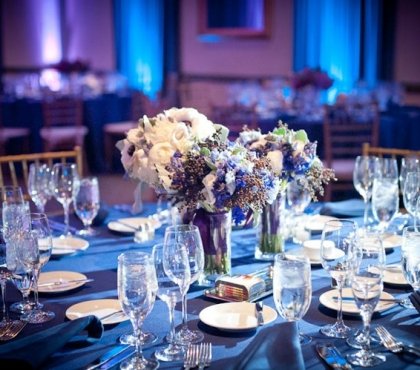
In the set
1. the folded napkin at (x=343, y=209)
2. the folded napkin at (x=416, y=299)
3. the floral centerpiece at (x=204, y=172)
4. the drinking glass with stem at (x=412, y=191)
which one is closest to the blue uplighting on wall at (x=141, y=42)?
the folded napkin at (x=343, y=209)

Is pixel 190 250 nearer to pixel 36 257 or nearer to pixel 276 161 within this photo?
pixel 36 257

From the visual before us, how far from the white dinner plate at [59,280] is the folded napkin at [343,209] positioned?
1.08m

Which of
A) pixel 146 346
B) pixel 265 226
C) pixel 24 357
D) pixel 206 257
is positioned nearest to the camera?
pixel 24 357

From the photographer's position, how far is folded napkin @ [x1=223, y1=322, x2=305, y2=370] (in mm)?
1318

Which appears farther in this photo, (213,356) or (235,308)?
(235,308)

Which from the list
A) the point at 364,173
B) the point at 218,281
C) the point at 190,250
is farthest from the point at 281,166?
the point at 364,173

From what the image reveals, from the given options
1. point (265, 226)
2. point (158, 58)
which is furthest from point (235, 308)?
point (158, 58)

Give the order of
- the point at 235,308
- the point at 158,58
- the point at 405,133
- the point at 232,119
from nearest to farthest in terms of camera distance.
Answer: the point at 235,308, the point at 232,119, the point at 405,133, the point at 158,58

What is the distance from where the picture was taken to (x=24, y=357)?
4.37ft

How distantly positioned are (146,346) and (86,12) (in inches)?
383

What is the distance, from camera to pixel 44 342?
1394 mm

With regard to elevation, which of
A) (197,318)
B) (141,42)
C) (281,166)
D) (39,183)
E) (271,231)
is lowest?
(197,318)

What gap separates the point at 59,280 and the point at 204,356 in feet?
2.17

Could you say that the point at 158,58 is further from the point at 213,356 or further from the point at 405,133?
the point at 213,356
